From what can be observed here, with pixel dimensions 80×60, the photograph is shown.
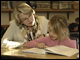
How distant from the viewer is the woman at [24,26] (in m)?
1.92

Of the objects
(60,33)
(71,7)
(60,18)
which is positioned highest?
(71,7)

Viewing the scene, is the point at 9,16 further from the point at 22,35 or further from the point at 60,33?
the point at 60,33

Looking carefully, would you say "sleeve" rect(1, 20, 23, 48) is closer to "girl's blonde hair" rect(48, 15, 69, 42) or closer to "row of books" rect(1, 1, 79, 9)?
"girl's blonde hair" rect(48, 15, 69, 42)

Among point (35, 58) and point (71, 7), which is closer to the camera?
point (35, 58)

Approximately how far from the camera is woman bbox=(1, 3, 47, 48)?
1915 millimetres

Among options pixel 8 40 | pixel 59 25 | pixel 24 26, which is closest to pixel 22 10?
pixel 24 26

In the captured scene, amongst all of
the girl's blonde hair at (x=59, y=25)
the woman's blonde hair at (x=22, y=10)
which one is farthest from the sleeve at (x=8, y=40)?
the girl's blonde hair at (x=59, y=25)

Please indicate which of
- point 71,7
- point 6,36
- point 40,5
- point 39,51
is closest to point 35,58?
point 39,51

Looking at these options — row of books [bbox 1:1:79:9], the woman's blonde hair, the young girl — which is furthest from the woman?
row of books [bbox 1:1:79:9]

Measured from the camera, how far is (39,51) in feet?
4.18

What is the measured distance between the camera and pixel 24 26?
2.15 metres

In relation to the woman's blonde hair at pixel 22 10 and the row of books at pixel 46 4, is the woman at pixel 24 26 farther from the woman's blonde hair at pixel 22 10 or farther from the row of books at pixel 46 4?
the row of books at pixel 46 4

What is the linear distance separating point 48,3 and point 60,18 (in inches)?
93.4

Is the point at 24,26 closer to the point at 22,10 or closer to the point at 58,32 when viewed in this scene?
the point at 22,10
